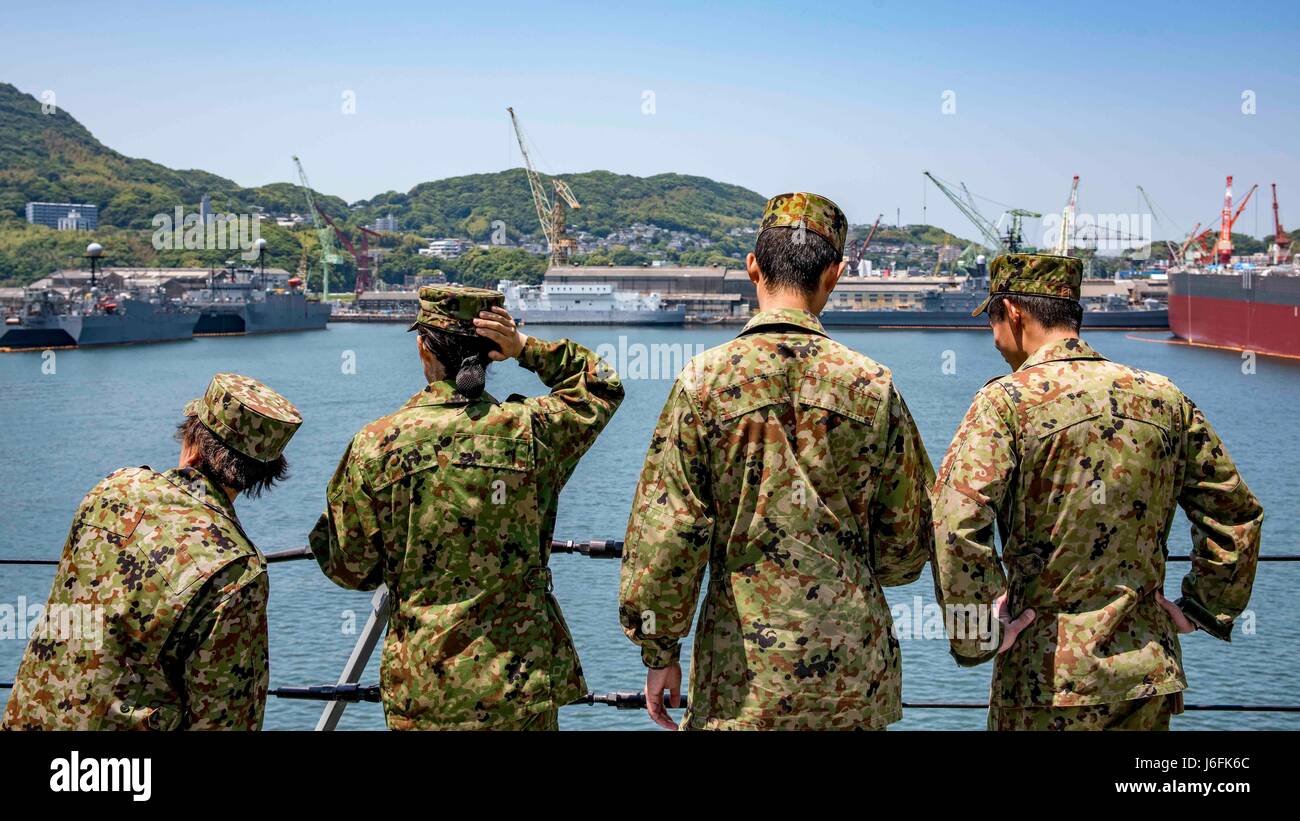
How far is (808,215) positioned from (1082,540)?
3.22 ft

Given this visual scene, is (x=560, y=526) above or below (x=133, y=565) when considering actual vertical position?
below

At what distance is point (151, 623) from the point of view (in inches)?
98.8

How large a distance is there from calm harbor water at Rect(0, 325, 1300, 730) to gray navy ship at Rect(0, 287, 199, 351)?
64.0 inches

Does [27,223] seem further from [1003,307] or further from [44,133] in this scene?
[1003,307]

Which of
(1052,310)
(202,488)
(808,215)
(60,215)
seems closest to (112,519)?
(202,488)

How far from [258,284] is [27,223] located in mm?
53635

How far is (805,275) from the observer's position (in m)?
2.82

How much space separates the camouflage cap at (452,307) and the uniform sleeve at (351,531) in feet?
1.21

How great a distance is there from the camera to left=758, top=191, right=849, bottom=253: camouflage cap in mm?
2820

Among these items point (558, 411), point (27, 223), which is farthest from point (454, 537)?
point (27, 223)

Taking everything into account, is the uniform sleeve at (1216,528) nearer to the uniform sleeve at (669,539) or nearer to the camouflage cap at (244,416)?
the uniform sleeve at (669,539)

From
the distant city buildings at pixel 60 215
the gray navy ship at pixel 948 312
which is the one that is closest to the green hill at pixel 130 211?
the distant city buildings at pixel 60 215

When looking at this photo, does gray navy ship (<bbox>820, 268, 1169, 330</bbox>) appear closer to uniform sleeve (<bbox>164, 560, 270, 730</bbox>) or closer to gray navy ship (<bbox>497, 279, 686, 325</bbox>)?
gray navy ship (<bbox>497, 279, 686, 325</bbox>)

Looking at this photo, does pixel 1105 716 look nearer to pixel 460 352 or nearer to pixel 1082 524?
pixel 1082 524
